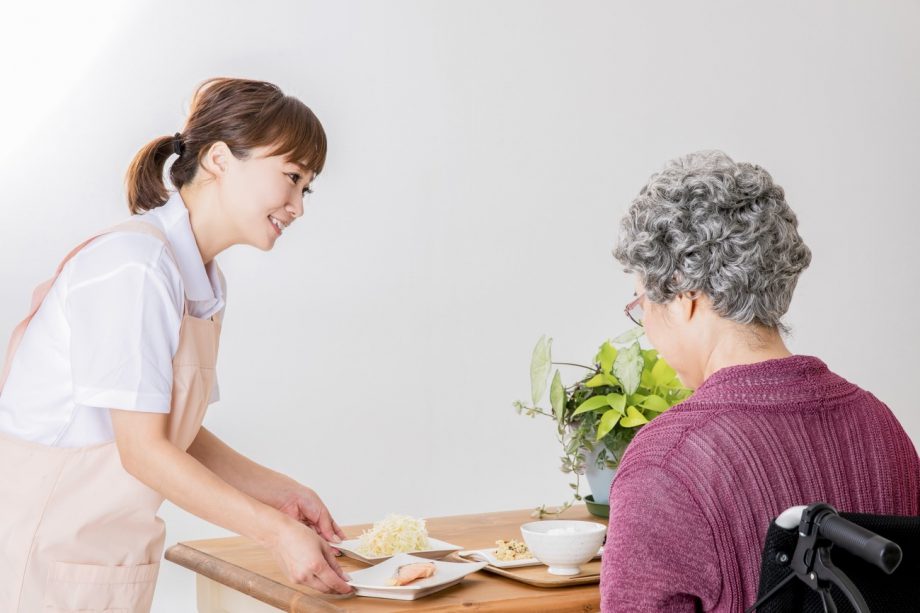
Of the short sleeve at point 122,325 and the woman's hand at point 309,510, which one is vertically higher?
the short sleeve at point 122,325

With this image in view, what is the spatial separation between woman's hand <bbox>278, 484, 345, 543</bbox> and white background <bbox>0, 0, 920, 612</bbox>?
1522mm

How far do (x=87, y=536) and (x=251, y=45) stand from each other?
2.16m

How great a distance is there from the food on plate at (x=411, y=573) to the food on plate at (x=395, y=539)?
0.20 m

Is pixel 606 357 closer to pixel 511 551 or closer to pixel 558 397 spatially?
pixel 558 397

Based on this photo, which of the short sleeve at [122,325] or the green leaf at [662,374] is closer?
the short sleeve at [122,325]

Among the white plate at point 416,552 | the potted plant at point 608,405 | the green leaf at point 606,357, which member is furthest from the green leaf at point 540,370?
the white plate at point 416,552

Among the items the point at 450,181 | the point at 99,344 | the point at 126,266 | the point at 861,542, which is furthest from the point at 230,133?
the point at 450,181

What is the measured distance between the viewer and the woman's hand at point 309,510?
6.62ft

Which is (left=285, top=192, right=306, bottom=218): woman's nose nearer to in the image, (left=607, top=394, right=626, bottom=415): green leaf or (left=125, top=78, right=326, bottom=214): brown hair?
(left=125, top=78, right=326, bottom=214): brown hair

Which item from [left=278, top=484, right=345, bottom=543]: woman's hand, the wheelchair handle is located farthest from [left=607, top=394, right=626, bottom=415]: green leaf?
the wheelchair handle

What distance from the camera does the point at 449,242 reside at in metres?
3.86

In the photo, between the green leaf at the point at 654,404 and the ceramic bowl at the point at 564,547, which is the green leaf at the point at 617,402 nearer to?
the green leaf at the point at 654,404

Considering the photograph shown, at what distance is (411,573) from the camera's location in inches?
65.3

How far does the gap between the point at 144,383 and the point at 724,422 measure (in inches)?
37.5
